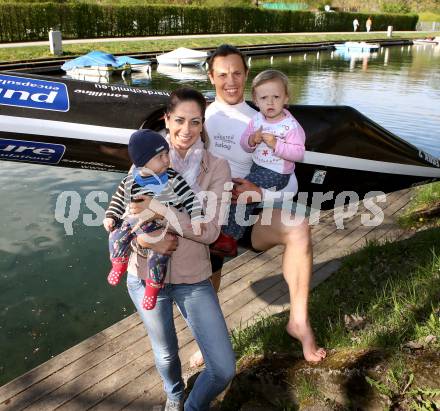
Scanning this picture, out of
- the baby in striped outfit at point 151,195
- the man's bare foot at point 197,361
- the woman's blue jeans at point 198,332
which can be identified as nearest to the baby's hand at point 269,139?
the baby in striped outfit at point 151,195

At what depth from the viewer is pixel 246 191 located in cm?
299

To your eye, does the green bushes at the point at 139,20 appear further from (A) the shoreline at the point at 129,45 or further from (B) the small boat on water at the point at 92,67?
(B) the small boat on water at the point at 92,67

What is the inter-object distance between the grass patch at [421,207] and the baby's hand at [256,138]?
330 centimetres

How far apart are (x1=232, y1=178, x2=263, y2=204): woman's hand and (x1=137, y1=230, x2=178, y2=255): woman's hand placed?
652 mm

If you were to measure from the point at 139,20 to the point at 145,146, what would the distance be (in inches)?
1406

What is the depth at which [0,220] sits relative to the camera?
733 cm

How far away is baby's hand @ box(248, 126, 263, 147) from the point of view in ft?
9.76

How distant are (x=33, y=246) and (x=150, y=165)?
16.3ft

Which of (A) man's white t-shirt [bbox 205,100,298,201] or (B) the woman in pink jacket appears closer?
(B) the woman in pink jacket

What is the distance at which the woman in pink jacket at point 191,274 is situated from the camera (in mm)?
2418

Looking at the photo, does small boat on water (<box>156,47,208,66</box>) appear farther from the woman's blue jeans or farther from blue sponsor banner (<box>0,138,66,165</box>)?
the woman's blue jeans

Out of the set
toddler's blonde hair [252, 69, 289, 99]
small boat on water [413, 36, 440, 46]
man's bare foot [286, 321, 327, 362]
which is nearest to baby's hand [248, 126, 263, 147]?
toddler's blonde hair [252, 69, 289, 99]

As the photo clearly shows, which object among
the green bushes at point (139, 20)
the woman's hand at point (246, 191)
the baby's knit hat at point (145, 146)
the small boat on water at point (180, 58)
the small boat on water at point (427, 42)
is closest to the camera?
the baby's knit hat at point (145, 146)

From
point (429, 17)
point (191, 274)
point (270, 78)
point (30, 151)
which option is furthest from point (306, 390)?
point (429, 17)
